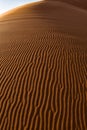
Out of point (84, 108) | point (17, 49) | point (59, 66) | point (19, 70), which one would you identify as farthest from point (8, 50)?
point (84, 108)

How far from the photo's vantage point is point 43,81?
Answer: 6266 mm

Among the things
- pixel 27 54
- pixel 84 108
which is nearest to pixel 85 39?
pixel 27 54

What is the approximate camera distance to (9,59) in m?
7.68

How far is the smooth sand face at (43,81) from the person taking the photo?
16.3ft

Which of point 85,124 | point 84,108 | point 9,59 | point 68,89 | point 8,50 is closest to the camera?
point 85,124

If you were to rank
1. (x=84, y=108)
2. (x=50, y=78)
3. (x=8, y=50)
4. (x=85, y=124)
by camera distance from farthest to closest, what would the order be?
(x=8, y=50) < (x=50, y=78) < (x=84, y=108) < (x=85, y=124)

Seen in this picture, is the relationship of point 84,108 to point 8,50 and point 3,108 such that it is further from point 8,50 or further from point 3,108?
point 8,50

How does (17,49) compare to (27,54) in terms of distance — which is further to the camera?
(17,49)

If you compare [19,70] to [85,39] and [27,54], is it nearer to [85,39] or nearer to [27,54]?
[27,54]

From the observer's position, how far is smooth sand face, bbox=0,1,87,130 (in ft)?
16.3

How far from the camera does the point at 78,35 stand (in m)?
10.3

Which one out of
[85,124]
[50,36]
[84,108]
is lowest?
[85,124]

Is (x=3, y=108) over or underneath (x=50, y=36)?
underneath

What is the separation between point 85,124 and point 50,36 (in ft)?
18.1
